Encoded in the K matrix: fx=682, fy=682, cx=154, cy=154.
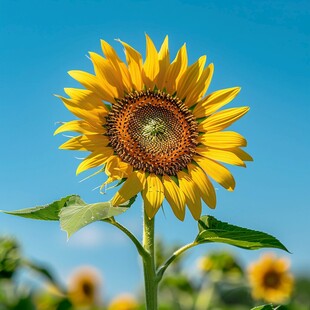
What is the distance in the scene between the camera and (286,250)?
263cm

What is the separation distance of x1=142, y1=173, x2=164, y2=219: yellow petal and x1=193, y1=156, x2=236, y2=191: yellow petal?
0.24 metres

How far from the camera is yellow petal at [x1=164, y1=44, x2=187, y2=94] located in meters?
3.12

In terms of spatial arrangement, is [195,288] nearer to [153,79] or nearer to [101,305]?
[101,305]

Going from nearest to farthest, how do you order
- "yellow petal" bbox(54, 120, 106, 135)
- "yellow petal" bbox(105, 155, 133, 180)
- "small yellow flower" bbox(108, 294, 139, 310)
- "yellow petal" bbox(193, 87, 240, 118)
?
"yellow petal" bbox(105, 155, 133, 180)
"yellow petal" bbox(54, 120, 106, 135)
"yellow petal" bbox(193, 87, 240, 118)
"small yellow flower" bbox(108, 294, 139, 310)

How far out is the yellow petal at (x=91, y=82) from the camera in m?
2.98

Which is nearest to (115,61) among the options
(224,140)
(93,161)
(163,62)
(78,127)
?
(163,62)

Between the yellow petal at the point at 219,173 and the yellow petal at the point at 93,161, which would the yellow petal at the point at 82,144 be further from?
the yellow petal at the point at 219,173

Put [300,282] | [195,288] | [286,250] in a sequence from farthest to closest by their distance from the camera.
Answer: [300,282]
[195,288]
[286,250]

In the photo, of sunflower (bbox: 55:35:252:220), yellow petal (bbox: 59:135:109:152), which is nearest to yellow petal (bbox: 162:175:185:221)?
sunflower (bbox: 55:35:252:220)

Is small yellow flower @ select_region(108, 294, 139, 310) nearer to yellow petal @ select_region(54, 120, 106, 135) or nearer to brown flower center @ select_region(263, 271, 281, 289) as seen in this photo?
brown flower center @ select_region(263, 271, 281, 289)

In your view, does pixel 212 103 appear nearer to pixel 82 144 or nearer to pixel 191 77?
pixel 191 77

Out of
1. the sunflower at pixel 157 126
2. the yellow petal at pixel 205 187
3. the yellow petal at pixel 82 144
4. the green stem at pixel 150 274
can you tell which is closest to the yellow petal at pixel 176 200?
the sunflower at pixel 157 126

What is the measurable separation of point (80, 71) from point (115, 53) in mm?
181

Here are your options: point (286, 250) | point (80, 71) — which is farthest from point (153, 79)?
point (286, 250)
